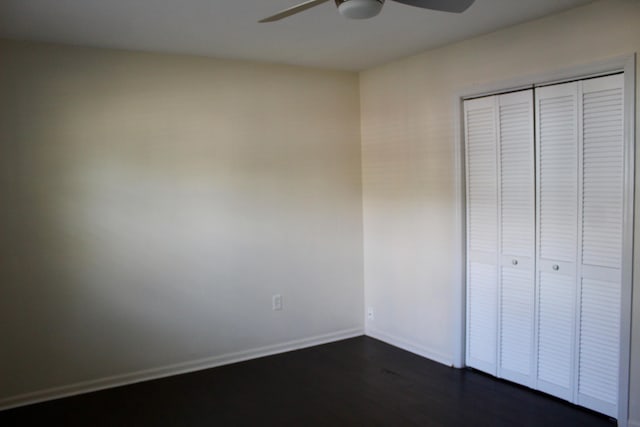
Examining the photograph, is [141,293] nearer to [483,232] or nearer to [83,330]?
[83,330]

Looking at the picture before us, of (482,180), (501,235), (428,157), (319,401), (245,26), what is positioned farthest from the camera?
(428,157)

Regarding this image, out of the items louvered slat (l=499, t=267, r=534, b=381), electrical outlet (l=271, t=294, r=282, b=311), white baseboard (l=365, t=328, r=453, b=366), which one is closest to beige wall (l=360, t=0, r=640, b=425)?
white baseboard (l=365, t=328, r=453, b=366)

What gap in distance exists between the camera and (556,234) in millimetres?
2971

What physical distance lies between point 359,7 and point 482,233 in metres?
2.07

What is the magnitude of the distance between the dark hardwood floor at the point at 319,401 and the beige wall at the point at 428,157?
39cm

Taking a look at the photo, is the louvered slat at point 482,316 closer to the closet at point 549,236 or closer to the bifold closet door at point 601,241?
the closet at point 549,236

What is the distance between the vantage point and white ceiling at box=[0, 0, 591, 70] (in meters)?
2.59

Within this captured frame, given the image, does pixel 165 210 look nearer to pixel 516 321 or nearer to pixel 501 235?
pixel 501 235

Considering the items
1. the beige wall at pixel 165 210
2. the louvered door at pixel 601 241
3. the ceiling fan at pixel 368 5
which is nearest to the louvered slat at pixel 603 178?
the louvered door at pixel 601 241

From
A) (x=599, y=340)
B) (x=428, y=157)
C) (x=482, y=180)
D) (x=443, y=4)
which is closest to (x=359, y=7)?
(x=443, y=4)

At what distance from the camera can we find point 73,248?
3.30 meters

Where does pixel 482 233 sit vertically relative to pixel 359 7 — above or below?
below

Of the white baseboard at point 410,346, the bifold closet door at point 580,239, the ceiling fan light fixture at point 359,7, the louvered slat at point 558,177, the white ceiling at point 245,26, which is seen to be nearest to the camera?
the ceiling fan light fixture at point 359,7

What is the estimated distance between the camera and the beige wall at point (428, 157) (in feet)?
9.18
